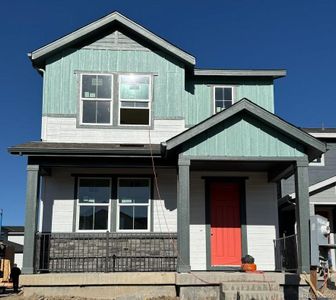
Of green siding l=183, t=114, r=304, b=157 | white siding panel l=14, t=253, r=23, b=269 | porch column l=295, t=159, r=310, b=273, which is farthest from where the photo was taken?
white siding panel l=14, t=253, r=23, b=269

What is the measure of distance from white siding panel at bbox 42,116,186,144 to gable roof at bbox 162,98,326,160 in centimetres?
239

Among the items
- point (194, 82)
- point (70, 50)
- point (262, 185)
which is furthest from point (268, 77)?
point (70, 50)

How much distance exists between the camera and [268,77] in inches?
615

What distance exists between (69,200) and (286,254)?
6095 millimetres

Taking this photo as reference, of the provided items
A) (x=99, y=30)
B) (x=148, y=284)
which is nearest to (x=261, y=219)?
(x=148, y=284)

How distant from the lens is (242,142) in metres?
12.4

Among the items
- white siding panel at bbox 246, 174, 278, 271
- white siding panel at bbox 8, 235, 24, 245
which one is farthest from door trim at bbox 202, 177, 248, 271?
white siding panel at bbox 8, 235, 24, 245

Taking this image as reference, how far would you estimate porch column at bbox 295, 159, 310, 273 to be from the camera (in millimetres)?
11758

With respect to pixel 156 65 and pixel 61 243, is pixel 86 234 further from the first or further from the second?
pixel 156 65

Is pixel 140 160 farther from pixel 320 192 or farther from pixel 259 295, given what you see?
pixel 320 192

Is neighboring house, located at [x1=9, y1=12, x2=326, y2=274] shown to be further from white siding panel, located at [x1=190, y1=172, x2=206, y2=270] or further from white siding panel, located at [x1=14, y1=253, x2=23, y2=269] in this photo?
white siding panel, located at [x1=14, y1=253, x2=23, y2=269]

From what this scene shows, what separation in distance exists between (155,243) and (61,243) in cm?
252

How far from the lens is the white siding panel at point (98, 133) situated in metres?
14.1

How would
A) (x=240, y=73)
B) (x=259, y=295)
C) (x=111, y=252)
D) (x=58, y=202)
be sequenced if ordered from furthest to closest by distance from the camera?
1. (x=240, y=73)
2. (x=58, y=202)
3. (x=111, y=252)
4. (x=259, y=295)
